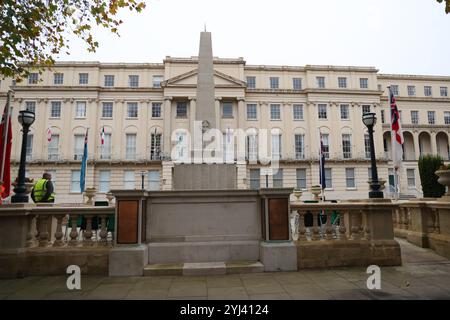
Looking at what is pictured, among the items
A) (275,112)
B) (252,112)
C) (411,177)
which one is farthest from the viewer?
(411,177)

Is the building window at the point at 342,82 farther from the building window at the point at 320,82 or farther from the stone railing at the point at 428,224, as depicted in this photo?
the stone railing at the point at 428,224

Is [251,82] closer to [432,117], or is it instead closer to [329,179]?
[329,179]

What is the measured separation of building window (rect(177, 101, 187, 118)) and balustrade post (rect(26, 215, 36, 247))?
3117cm

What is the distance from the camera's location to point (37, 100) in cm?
3597

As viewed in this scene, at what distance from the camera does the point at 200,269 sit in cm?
602

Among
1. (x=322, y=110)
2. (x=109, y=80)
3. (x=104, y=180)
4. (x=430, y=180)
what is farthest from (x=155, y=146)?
(x=430, y=180)

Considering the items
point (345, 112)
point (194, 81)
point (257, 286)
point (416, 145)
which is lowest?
point (257, 286)

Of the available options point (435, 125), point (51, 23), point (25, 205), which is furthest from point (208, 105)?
point (435, 125)

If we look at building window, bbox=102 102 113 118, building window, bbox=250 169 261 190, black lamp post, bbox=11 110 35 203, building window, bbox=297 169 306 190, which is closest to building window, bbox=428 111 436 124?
building window, bbox=297 169 306 190

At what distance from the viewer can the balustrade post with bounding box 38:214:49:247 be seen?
6.32m

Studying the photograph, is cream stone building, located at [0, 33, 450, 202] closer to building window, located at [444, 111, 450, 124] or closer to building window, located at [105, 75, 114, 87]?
building window, located at [105, 75, 114, 87]

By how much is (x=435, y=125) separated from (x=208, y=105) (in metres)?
48.7

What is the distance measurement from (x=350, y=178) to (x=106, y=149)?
3279 centimetres

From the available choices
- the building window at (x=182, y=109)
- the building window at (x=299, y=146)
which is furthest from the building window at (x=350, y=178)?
the building window at (x=182, y=109)
